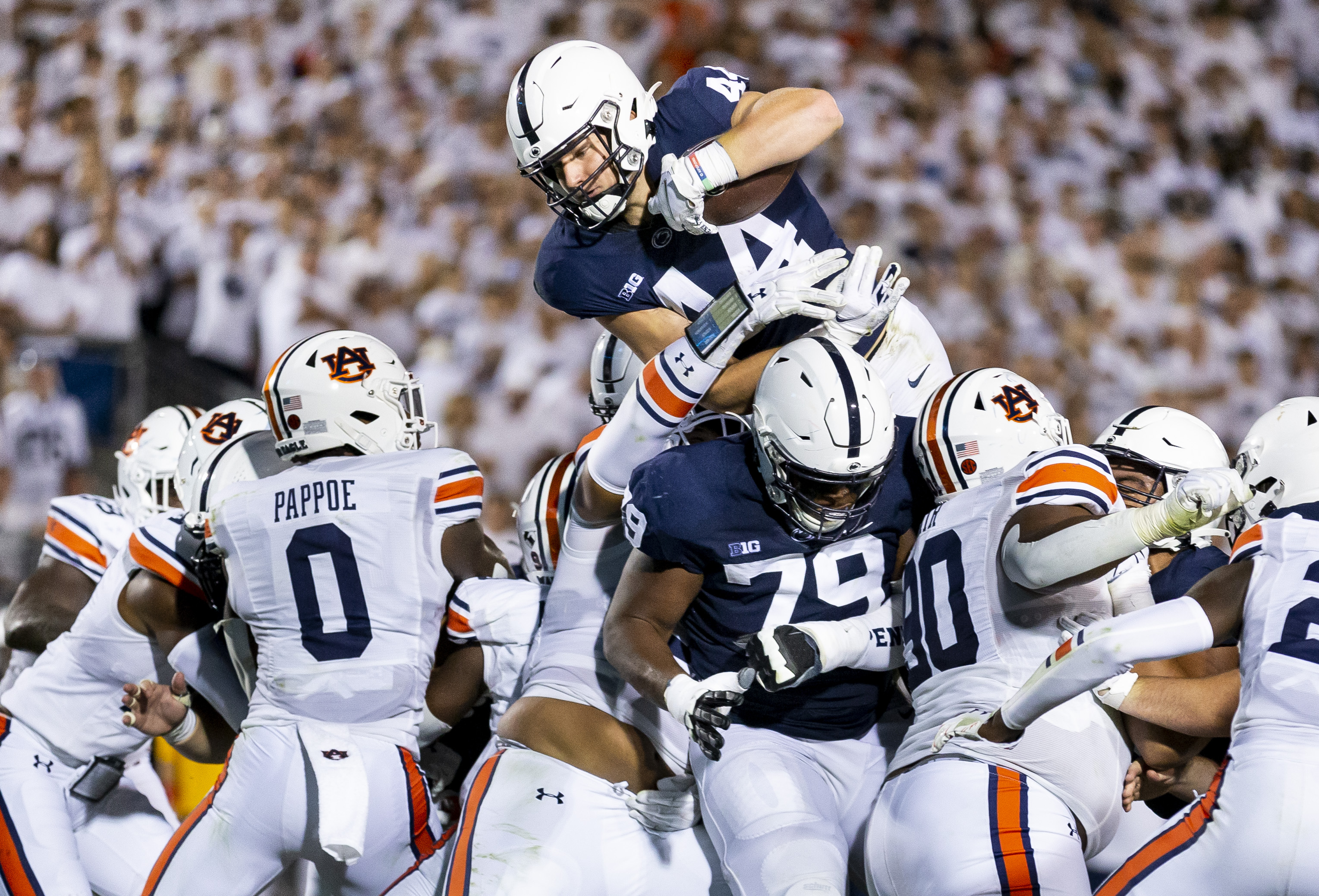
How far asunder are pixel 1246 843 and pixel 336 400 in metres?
2.66

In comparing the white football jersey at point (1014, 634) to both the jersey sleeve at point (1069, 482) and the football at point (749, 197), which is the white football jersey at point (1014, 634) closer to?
the jersey sleeve at point (1069, 482)

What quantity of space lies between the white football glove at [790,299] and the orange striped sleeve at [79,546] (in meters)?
2.61

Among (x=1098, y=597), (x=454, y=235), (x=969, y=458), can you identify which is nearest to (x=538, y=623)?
(x=969, y=458)

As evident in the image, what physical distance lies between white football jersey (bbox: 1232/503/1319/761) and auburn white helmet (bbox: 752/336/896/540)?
86 centimetres

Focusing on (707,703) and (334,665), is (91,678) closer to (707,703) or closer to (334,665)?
(334,665)

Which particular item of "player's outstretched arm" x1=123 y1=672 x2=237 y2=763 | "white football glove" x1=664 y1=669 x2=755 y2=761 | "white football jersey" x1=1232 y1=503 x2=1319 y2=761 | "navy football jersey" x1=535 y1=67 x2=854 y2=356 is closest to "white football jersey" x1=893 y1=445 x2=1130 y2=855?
"white football jersey" x1=1232 y1=503 x2=1319 y2=761

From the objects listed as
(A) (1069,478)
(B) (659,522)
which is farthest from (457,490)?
(A) (1069,478)

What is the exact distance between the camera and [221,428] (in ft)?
15.5

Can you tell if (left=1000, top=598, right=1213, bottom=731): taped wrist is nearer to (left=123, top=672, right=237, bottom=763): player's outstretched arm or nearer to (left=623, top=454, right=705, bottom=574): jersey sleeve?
(left=623, top=454, right=705, bottom=574): jersey sleeve

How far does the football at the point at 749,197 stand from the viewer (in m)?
3.62

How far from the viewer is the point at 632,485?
3.31 m

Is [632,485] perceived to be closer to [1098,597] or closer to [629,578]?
[629,578]

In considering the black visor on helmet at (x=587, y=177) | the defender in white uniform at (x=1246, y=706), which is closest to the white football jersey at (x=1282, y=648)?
the defender in white uniform at (x=1246, y=706)

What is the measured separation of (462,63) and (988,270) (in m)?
4.59
